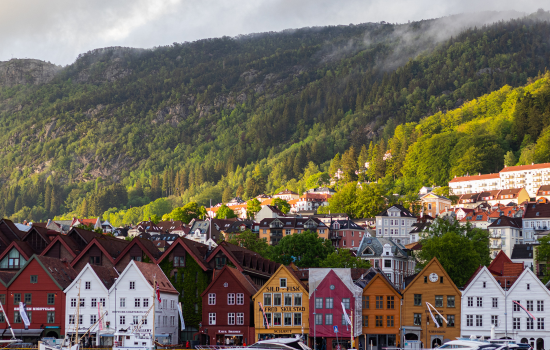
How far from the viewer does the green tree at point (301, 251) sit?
12544 centimetres

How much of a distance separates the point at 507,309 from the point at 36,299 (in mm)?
52806

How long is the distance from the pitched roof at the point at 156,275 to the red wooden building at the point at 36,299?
962 cm

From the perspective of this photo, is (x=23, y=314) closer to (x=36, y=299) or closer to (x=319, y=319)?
(x=36, y=299)

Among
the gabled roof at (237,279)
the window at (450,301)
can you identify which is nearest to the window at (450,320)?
the window at (450,301)

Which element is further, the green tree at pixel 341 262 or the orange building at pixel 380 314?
the green tree at pixel 341 262

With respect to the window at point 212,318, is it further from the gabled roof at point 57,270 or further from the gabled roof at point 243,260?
the gabled roof at point 57,270

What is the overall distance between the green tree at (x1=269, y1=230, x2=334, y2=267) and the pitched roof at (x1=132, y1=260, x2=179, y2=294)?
31661mm

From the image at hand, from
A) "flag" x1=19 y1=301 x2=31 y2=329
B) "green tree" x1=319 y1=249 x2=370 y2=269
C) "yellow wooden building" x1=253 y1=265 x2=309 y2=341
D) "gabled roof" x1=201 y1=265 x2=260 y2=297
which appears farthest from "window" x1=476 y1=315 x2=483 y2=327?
"flag" x1=19 y1=301 x2=31 y2=329

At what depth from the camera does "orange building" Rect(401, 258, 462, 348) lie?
87.9 m

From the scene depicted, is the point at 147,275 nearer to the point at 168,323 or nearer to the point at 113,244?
the point at 168,323

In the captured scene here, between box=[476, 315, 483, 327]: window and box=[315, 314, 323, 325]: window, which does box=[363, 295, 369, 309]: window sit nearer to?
box=[315, 314, 323, 325]: window

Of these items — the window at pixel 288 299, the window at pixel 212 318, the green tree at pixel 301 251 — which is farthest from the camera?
the green tree at pixel 301 251

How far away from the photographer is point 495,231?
178 meters

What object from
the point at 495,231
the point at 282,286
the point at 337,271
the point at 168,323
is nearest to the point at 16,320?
the point at 168,323
